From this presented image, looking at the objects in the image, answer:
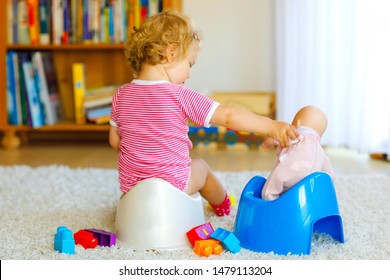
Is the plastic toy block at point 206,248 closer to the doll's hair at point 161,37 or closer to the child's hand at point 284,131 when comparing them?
the child's hand at point 284,131

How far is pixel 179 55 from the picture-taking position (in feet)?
4.86

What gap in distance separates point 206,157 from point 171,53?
1178 millimetres

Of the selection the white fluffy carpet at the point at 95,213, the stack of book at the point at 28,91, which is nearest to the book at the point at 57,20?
the stack of book at the point at 28,91

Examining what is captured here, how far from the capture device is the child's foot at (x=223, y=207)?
1688 mm

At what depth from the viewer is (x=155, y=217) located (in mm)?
1392

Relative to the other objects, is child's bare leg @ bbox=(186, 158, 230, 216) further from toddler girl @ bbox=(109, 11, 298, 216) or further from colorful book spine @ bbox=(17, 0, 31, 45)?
colorful book spine @ bbox=(17, 0, 31, 45)

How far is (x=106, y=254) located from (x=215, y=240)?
9.0 inches

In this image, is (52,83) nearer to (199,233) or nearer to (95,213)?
(95,213)

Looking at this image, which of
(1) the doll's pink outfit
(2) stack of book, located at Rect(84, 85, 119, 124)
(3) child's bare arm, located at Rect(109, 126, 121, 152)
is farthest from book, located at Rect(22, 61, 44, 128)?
(1) the doll's pink outfit

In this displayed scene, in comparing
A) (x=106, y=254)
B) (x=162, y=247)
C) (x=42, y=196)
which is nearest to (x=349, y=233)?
(x=162, y=247)

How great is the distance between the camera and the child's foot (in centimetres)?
169

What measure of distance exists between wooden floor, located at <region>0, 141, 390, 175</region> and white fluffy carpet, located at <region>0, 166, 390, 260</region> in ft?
0.69

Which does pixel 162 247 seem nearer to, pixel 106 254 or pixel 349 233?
pixel 106 254

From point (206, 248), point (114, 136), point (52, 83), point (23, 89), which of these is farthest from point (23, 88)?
point (206, 248)
